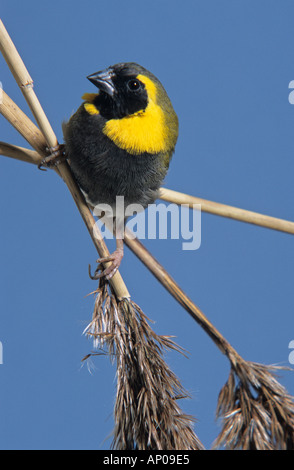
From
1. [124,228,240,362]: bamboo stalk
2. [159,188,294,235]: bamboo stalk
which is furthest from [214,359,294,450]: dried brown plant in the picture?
[159,188,294,235]: bamboo stalk

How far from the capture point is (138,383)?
4.23ft

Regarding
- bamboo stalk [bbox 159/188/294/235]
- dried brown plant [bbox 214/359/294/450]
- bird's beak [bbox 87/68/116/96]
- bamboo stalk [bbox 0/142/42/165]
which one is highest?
bird's beak [bbox 87/68/116/96]

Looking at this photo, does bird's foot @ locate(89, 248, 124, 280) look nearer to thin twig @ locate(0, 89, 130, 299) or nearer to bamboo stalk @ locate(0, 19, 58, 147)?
thin twig @ locate(0, 89, 130, 299)

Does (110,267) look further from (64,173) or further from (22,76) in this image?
(22,76)

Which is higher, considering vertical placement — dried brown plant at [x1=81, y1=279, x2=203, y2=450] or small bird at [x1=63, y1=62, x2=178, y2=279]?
small bird at [x1=63, y1=62, x2=178, y2=279]

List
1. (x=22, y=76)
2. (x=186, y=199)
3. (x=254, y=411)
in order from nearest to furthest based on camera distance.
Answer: (x=22, y=76) → (x=254, y=411) → (x=186, y=199)

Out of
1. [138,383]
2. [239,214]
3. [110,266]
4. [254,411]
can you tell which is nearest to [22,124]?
[110,266]

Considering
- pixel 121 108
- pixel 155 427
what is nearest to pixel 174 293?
pixel 155 427

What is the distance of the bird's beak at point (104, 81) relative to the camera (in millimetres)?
1248

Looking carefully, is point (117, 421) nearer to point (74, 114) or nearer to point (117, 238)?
point (117, 238)

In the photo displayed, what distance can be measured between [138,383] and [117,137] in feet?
1.93

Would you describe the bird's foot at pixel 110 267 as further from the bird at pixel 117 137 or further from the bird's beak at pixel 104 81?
the bird's beak at pixel 104 81

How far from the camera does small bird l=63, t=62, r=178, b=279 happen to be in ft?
4.12
